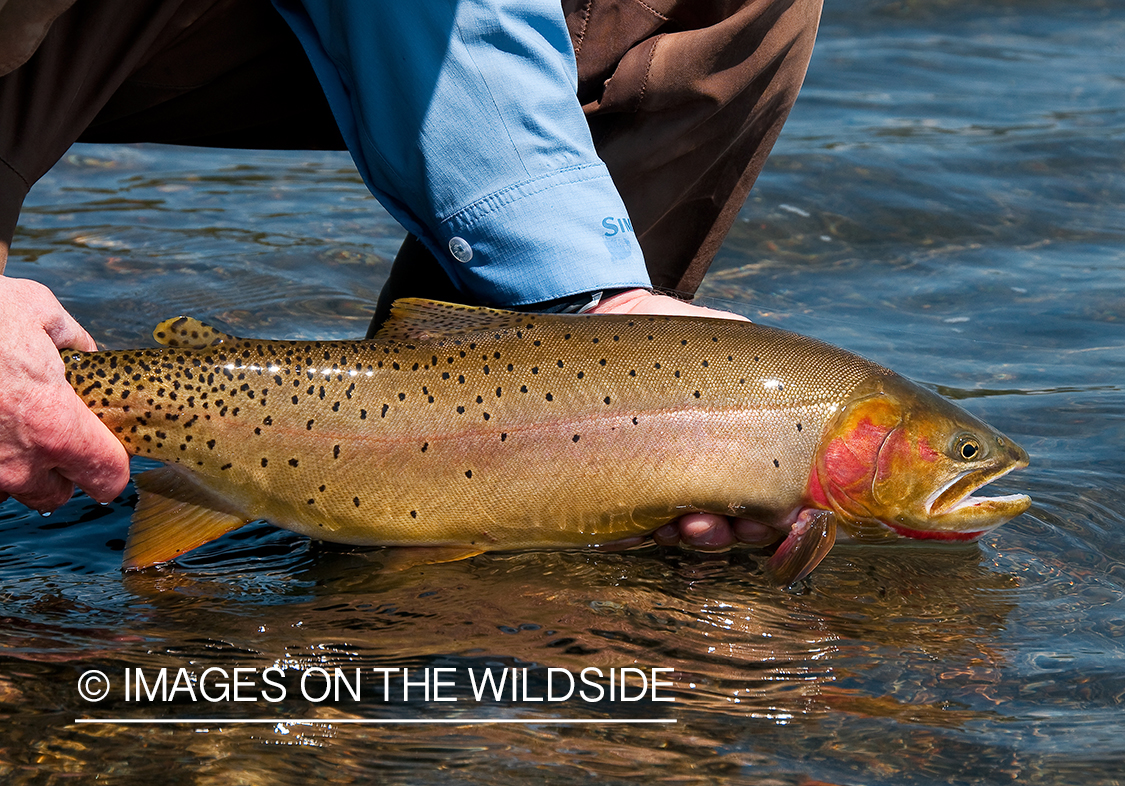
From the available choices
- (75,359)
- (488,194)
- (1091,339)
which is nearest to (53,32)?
(75,359)

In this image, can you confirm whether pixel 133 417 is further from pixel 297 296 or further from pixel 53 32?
pixel 297 296

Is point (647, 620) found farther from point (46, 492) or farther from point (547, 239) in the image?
point (46, 492)

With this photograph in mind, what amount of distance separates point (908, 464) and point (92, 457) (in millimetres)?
1914

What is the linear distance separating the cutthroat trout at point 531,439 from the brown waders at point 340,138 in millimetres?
683

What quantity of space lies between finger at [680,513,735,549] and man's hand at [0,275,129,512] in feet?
4.43

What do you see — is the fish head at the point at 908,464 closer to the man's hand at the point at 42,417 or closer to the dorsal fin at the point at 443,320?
the dorsal fin at the point at 443,320

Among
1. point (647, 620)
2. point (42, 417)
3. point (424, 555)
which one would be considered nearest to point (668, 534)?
point (647, 620)

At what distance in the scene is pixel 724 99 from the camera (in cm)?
405

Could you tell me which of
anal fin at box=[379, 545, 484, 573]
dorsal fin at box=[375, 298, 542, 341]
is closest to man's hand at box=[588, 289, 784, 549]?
dorsal fin at box=[375, 298, 542, 341]

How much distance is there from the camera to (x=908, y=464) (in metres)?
3.19

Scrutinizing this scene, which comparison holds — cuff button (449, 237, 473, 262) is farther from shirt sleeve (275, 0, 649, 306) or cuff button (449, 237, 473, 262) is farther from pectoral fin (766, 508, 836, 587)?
pectoral fin (766, 508, 836, 587)

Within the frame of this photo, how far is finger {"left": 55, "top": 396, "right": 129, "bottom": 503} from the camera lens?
9.29 ft

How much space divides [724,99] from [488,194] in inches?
42.7

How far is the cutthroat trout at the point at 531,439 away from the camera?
3.12m
